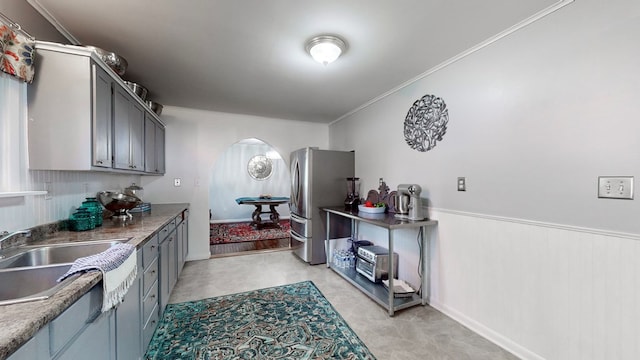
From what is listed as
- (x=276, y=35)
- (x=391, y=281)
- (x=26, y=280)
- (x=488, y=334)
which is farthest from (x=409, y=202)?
(x=26, y=280)

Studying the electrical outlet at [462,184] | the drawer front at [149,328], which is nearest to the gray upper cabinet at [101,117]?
the drawer front at [149,328]

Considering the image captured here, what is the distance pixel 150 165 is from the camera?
294cm

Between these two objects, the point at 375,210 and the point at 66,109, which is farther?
the point at 375,210

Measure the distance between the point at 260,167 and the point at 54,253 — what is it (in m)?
6.43

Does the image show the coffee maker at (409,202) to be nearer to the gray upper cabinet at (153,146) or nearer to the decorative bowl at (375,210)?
the decorative bowl at (375,210)

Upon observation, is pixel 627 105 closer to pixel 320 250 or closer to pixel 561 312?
pixel 561 312

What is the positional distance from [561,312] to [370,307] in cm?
143

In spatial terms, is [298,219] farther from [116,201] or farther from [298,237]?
[116,201]

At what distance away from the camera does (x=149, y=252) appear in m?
1.76

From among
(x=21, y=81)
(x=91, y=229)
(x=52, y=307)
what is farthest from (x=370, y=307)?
(x=21, y=81)

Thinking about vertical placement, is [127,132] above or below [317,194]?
above

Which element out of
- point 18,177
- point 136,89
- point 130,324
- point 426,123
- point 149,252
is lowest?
point 130,324

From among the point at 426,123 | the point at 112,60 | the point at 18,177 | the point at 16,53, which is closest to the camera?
the point at 16,53

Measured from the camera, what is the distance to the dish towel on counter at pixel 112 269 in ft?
3.35
